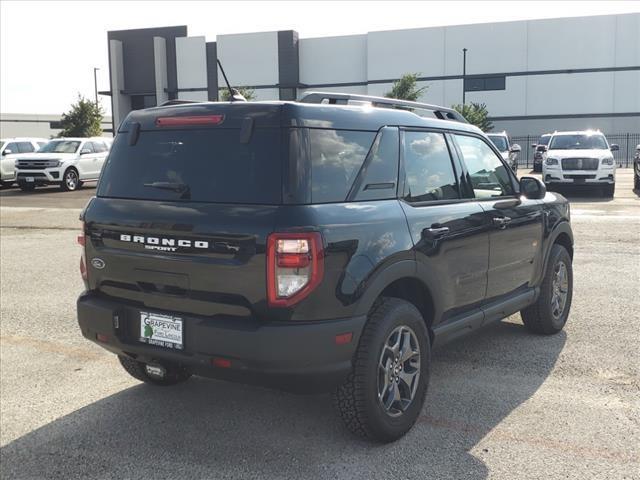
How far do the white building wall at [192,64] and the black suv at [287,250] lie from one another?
52.4 m

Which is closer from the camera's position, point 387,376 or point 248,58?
point 387,376

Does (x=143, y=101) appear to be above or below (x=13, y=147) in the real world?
above

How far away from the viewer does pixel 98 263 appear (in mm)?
3773

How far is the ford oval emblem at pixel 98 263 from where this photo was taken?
3742 millimetres

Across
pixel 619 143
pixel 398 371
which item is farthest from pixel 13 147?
pixel 619 143

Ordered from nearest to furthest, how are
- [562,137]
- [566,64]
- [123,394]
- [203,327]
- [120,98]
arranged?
[203,327] → [123,394] → [562,137] → [566,64] → [120,98]

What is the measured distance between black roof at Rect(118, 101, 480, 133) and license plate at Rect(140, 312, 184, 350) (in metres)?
1.07

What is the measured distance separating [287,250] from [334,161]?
62 centimetres

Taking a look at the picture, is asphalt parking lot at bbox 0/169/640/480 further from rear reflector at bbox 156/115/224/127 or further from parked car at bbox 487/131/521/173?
parked car at bbox 487/131/521/173

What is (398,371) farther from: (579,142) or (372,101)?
(579,142)

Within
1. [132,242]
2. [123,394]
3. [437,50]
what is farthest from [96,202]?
[437,50]

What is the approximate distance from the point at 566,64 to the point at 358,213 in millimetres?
48850

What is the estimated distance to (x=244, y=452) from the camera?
3568mm

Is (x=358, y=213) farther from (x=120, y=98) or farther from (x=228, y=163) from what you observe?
(x=120, y=98)
